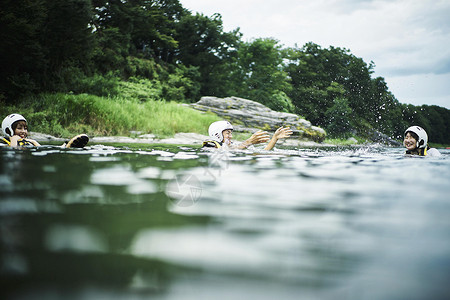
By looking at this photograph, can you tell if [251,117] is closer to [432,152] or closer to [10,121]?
[432,152]

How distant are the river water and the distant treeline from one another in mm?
13043

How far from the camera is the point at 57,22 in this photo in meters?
A: 15.0

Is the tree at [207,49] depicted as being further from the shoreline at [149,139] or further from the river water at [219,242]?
the river water at [219,242]

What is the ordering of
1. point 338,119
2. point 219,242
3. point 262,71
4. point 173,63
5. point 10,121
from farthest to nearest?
point 338,119
point 262,71
point 173,63
point 10,121
point 219,242

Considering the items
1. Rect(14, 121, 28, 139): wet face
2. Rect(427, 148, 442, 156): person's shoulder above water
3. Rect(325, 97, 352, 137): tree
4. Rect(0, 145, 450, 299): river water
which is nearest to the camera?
Rect(0, 145, 450, 299): river water

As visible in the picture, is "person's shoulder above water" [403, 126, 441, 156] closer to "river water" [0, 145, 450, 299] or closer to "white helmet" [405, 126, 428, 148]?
"white helmet" [405, 126, 428, 148]

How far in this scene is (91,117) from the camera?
44.5ft

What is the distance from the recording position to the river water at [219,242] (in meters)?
1.12

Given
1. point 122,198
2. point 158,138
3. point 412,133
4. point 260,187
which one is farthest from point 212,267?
point 158,138

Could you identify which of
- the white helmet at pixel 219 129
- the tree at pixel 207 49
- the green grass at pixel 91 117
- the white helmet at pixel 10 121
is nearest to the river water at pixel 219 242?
the white helmet at pixel 219 129

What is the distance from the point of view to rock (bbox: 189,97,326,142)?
19484mm

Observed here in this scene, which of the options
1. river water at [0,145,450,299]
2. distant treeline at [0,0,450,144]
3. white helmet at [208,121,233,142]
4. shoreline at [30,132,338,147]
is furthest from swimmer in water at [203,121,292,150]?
distant treeline at [0,0,450,144]

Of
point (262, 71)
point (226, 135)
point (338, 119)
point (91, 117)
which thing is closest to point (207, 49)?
point (262, 71)

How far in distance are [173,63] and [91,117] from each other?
21.8 m
